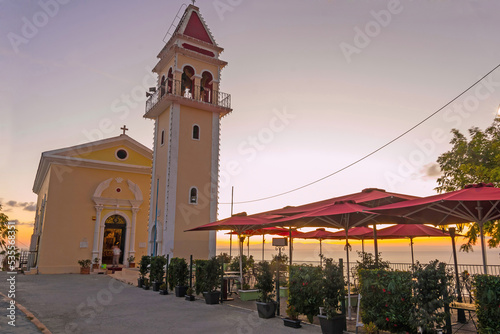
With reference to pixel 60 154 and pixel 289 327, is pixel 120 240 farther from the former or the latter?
pixel 289 327

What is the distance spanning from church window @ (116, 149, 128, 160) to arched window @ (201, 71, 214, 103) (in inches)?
291

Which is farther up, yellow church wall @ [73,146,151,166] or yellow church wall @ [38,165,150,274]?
yellow church wall @ [73,146,151,166]

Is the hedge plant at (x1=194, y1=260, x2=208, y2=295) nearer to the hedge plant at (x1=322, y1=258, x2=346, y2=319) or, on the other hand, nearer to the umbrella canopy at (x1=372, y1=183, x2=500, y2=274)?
the hedge plant at (x1=322, y1=258, x2=346, y2=319)

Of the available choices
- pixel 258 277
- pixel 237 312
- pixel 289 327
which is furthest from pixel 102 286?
pixel 289 327

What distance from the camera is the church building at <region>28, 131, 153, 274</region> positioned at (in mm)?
21750

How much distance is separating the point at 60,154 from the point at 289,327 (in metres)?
20.7

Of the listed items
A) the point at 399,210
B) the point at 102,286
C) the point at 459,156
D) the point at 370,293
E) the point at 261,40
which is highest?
the point at 261,40

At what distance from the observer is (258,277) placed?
9023 mm

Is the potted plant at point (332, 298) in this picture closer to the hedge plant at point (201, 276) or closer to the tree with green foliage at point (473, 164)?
the hedge plant at point (201, 276)

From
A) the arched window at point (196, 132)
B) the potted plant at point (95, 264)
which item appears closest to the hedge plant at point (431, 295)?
the arched window at point (196, 132)

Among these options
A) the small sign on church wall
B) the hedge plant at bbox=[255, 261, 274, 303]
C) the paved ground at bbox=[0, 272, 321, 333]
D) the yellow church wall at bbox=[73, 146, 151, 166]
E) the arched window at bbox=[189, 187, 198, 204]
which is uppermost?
the yellow church wall at bbox=[73, 146, 151, 166]

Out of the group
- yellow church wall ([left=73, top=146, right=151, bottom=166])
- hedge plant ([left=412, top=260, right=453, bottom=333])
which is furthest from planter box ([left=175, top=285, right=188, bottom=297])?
yellow church wall ([left=73, top=146, right=151, bottom=166])

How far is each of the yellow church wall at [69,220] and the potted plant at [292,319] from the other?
59.8 ft

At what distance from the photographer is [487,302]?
566 centimetres
